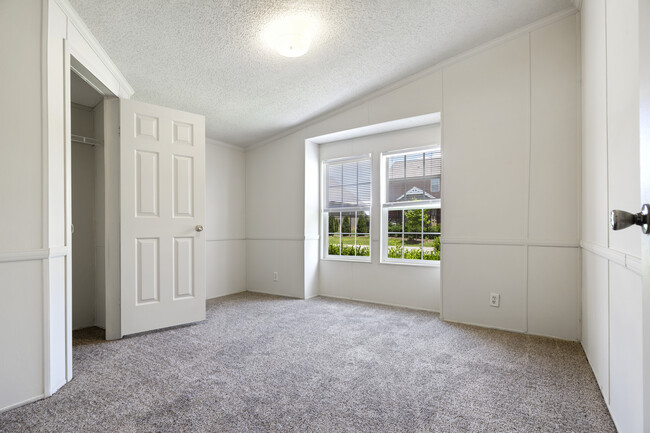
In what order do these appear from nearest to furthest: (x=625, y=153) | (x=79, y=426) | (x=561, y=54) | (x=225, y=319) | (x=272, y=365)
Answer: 1. (x=625, y=153)
2. (x=79, y=426)
3. (x=272, y=365)
4. (x=561, y=54)
5. (x=225, y=319)

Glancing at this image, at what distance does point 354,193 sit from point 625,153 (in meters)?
3.25

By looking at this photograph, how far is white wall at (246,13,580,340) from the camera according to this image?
2.85 meters

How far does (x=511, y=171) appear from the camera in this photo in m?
3.10

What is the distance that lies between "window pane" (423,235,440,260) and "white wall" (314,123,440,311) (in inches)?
4.5

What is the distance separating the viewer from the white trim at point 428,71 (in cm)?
291

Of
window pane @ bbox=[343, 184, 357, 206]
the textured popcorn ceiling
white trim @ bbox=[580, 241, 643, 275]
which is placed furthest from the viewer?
window pane @ bbox=[343, 184, 357, 206]

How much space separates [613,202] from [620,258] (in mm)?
320

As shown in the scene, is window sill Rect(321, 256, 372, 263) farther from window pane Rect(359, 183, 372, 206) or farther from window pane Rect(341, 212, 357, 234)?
window pane Rect(359, 183, 372, 206)

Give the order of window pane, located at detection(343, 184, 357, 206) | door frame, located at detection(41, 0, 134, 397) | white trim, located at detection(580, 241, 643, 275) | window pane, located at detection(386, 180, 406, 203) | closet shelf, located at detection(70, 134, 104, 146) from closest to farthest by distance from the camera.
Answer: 1. white trim, located at detection(580, 241, 643, 275)
2. door frame, located at detection(41, 0, 134, 397)
3. closet shelf, located at detection(70, 134, 104, 146)
4. window pane, located at detection(386, 180, 406, 203)
5. window pane, located at detection(343, 184, 357, 206)

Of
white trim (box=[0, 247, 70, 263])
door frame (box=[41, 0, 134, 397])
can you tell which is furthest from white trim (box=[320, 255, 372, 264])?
white trim (box=[0, 247, 70, 263])

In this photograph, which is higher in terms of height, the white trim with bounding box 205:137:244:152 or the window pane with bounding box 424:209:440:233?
the white trim with bounding box 205:137:244:152

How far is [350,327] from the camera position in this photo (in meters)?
3.23

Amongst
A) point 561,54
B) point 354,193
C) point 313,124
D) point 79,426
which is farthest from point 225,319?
point 561,54

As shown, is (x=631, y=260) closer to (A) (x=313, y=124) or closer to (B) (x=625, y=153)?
(B) (x=625, y=153)
